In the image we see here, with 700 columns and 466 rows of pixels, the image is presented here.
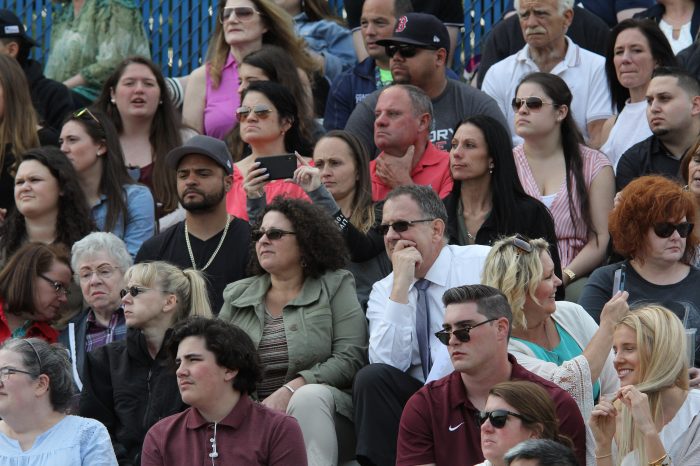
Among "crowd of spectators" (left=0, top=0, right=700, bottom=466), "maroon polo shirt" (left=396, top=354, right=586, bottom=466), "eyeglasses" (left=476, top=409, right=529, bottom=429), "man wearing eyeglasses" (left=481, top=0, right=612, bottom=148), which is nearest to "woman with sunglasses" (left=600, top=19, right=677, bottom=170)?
"crowd of spectators" (left=0, top=0, right=700, bottom=466)

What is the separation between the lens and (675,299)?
8164 millimetres

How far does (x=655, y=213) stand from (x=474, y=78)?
4.34m

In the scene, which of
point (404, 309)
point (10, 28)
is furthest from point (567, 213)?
point (10, 28)

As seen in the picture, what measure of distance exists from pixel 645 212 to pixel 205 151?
106 inches

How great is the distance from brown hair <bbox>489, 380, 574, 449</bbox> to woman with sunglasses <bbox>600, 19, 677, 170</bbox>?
4.08 m

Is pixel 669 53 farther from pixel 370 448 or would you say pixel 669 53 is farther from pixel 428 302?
pixel 370 448

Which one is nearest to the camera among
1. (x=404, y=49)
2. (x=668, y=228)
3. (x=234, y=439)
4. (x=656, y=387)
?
(x=656, y=387)

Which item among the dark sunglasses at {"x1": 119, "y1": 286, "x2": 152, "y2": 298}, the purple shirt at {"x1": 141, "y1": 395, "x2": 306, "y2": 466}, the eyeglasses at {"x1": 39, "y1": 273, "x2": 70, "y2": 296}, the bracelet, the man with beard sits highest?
the man with beard

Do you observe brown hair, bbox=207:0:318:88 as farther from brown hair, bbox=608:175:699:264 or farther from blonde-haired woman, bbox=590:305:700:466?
blonde-haired woman, bbox=590:305:700:466

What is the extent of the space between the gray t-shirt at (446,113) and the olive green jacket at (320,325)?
2201 millimetres

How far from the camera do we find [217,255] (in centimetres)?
908

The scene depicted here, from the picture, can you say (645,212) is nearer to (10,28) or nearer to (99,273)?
(99,273)

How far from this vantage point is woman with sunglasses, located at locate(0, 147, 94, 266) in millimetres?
9766

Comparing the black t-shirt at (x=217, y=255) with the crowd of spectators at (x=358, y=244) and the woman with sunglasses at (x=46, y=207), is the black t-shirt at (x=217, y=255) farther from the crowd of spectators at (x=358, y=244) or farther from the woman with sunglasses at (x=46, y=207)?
the woman with sunglasses at (x=46, y=207)
